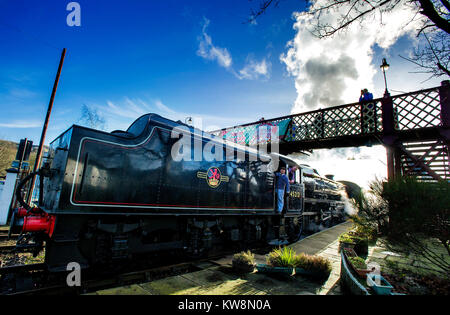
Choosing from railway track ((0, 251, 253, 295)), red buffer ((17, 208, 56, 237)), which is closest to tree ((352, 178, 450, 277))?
railway track ((0, 251, 253, 295))

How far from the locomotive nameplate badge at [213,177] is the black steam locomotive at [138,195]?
0.03 m

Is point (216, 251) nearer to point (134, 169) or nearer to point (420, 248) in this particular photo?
point (134, 169)

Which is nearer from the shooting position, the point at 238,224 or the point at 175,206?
the point at 175,206

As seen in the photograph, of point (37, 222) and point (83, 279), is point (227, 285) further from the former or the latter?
point (37, 222)

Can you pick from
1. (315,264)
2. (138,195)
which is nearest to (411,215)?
(315,264)

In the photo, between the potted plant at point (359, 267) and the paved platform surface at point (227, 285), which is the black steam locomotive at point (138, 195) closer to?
the paved platform surface at point (227, 285)

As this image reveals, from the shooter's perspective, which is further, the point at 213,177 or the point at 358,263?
the point at 213,177

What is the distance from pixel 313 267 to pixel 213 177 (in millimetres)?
3356

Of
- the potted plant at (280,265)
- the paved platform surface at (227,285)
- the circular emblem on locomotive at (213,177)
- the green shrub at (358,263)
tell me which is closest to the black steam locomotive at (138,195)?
the circular emblem on locomotive at (213,177)

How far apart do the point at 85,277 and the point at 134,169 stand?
2388mm

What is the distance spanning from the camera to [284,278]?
14.7ft

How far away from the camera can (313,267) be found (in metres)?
4.61

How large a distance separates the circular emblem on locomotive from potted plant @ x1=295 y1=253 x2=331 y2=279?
9.51 ft
